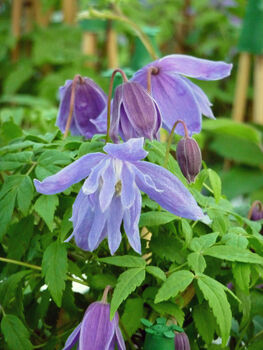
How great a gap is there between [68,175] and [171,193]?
11cm

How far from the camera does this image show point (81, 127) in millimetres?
855

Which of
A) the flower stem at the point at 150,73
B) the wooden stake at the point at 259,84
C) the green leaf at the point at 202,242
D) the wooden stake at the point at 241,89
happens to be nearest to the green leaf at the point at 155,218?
the green leaf at the point at 202,242

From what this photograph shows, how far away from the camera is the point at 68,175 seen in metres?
0.62

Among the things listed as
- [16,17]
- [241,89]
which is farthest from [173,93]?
[16,17]

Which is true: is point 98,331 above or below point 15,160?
below

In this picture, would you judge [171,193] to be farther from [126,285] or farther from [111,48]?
[111,48]

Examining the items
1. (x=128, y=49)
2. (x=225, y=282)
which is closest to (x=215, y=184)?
(x=225, y=282)

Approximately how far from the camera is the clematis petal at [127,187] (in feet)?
2.04

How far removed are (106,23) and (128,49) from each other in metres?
1.06

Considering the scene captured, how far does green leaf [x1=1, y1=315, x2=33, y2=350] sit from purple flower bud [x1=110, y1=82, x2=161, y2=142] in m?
0.23

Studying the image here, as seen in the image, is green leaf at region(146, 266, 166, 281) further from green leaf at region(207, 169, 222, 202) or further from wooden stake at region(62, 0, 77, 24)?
wooden stake at region(62, 0, 77, 24)

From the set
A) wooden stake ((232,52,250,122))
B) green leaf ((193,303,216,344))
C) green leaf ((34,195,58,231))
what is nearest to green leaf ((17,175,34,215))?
green leaf ((34,195,58,231))

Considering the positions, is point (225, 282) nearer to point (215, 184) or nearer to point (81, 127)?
point (215, 184)

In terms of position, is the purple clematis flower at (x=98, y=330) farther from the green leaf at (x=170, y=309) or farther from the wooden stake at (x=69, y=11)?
the wooden stake at (x=69, y=11)
